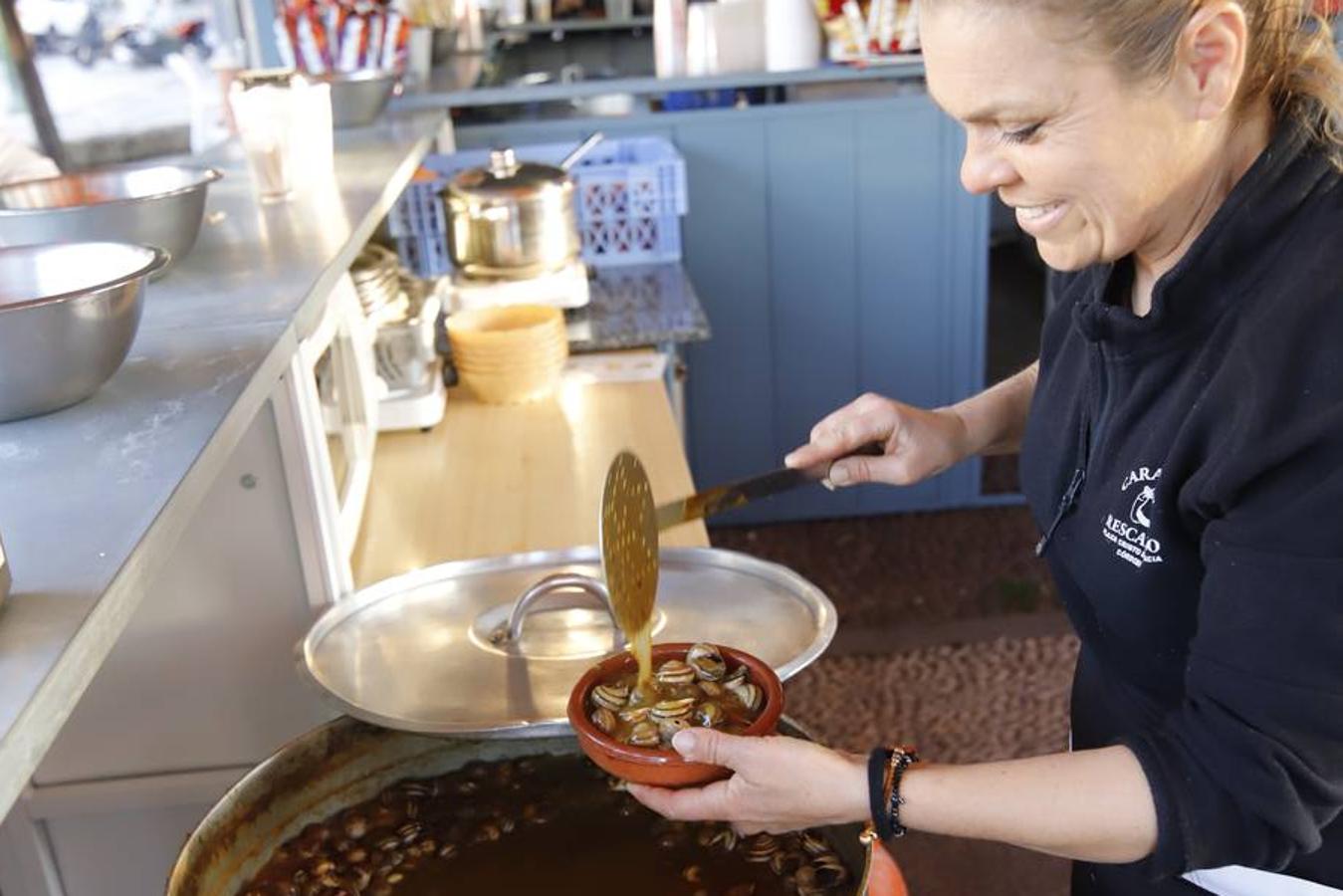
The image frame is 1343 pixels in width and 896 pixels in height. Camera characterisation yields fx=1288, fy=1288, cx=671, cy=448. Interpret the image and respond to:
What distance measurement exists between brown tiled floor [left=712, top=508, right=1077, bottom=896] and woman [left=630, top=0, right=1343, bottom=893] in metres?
1.40

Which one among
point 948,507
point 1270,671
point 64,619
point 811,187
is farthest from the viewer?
point 948,507

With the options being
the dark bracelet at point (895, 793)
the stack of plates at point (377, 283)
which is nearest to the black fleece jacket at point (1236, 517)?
the dark bracelet at point (895, 793)

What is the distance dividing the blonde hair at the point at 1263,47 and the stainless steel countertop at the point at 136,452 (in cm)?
66

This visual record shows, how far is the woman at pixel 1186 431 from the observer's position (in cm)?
88

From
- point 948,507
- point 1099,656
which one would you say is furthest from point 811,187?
point 1099,656

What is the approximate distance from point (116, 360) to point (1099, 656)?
0.93 m

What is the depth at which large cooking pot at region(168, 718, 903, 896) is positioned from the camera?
3.80 ft

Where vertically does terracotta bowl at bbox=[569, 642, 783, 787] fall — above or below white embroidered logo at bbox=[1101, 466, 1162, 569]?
below

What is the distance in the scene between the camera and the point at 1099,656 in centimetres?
124

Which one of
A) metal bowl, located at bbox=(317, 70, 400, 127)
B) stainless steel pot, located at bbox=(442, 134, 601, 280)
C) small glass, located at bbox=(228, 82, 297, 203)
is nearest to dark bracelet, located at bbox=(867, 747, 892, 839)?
small glass, located at bbox=(228, 82, 297, 203)

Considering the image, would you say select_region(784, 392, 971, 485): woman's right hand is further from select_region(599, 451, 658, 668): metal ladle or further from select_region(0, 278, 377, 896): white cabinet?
select_region(0, 278, 377, 896): white cabinet

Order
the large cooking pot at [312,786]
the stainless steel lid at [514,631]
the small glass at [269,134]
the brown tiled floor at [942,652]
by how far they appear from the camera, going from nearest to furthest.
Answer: the large cooking pot at [312,786]
the stainless steel lid at [514,631]
the small glass at [269,134]
the brown tiled floor at [942,652]

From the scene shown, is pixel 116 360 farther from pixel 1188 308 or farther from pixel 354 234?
pixel 1188 308

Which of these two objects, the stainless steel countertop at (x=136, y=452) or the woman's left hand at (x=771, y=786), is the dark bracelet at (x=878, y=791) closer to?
the woman's left hand at (x=771, y=786)
